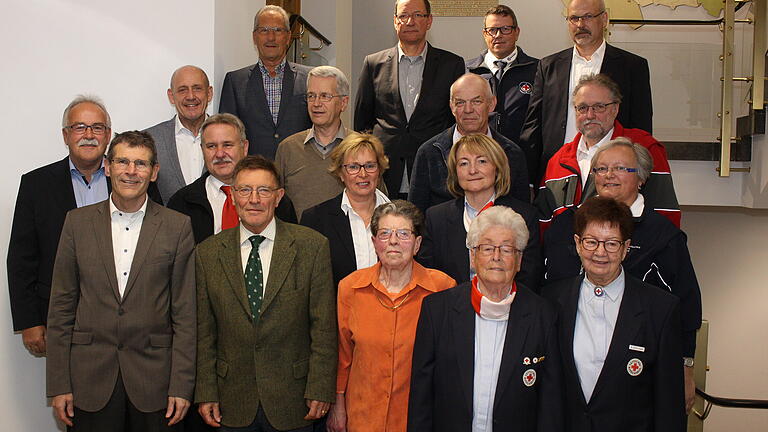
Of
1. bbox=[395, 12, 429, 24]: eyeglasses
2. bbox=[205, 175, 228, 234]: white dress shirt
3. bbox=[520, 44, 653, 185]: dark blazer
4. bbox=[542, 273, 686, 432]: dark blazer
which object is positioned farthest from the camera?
bbox=[395, 12, 429, 24]: eyeglasses

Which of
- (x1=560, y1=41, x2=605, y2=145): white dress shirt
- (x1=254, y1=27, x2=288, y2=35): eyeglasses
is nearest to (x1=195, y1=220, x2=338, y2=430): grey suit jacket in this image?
(x1=254, y1=27, x2=288, y2=35): eyeglasses

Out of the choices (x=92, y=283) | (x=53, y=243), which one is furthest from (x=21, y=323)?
(x=92, y=283)

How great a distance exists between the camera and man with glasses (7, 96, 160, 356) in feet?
11.5

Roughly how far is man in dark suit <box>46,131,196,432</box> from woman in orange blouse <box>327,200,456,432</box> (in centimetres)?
62

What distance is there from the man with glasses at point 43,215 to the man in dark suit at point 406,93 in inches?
55.7

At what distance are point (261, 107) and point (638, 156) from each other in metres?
2.03

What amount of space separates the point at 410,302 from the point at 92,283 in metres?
1.21

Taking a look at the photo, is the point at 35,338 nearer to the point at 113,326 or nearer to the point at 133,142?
the point at 113,326

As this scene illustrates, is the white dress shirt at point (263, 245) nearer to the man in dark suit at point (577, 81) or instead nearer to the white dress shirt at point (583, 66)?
the man in dark suit at point (577, 81)

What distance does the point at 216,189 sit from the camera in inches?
143

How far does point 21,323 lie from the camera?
137 inches

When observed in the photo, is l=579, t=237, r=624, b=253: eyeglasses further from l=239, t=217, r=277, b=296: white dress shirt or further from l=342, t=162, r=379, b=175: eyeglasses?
l=239, t=217, r=277, b=296: white dress shirt

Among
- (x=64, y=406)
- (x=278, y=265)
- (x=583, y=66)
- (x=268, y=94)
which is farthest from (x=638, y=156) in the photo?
(x=64, y=406)

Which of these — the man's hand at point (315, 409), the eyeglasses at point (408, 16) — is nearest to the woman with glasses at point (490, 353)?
the man's hand at point (315, 409)
